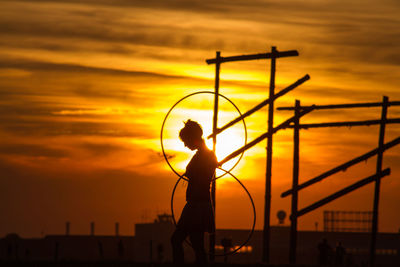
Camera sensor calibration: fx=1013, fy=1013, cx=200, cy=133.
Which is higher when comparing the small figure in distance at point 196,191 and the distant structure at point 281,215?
the distant structure at point 281,215

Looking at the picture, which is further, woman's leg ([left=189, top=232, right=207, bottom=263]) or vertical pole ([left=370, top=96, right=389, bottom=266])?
vertical pole ([left=370, top=96, right=389, bottom=266])

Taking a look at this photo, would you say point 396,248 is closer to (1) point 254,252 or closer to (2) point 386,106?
(1) point 254,252

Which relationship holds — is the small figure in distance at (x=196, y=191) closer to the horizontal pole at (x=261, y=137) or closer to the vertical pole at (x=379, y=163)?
the horizontal pole at (x=261, y=137)

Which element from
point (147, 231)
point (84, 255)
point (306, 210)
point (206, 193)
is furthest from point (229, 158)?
point (84, 255)

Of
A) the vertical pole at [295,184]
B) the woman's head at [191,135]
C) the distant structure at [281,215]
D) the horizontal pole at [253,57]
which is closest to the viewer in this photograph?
the woman's head at [191,135]

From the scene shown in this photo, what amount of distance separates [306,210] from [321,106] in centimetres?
440

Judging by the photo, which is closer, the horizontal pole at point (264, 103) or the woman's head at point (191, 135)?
the woman's head at point (191, 135)

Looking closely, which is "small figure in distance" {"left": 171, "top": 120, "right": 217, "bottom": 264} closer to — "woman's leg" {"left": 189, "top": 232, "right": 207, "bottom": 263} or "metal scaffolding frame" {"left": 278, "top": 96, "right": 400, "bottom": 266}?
"woman's leg" {"left": 189, "top": 232, "right": 207, "bottom": 263}

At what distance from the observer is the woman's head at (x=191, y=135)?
19.9 meters

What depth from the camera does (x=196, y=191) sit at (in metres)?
20.0

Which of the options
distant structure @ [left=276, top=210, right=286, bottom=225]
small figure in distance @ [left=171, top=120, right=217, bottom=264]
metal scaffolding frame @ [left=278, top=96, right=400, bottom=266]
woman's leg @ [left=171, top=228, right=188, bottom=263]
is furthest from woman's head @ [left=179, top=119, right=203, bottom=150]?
distant structure @ [left=276, top=210, right=286, bottom=225]

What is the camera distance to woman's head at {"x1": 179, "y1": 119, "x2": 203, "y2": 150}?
1986 centimetres

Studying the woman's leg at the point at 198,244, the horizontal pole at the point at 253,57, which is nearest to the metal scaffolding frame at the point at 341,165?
the horizontal pole at the point at 253,57

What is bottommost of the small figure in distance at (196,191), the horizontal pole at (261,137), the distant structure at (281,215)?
the small figure in distance at (196,191)
